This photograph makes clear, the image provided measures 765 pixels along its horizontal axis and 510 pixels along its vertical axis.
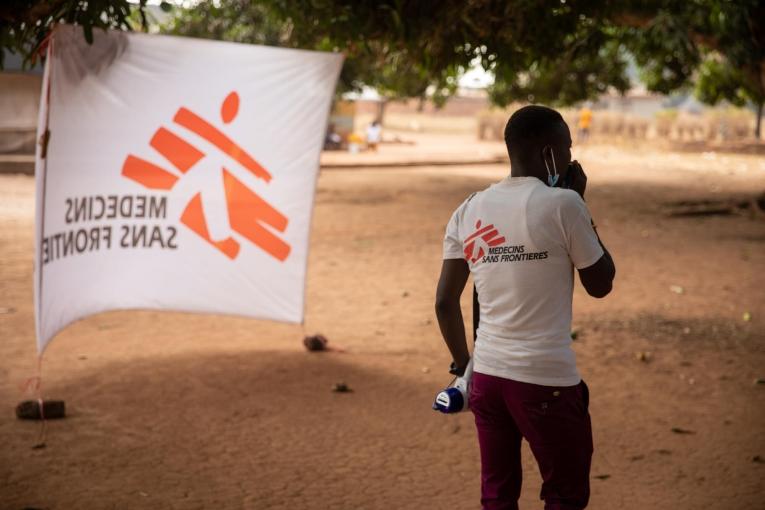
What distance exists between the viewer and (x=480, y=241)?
2.57 m

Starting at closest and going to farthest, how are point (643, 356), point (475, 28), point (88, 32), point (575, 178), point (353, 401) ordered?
1. point (575, 178)
2. point (88, 32)
3. point (353, 401)
4. point (475, 28)
5. point (643, 356)

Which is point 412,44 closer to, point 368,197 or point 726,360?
point 726,360

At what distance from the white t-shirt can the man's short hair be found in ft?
0.37

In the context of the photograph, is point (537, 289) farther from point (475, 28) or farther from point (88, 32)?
point (475, 28)

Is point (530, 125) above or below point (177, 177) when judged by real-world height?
above

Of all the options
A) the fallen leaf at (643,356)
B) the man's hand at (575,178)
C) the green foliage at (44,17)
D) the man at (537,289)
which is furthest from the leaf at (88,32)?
the fallen leaf at (643,356)

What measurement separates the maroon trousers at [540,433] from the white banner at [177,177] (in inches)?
124

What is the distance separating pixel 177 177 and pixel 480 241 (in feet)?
10.7

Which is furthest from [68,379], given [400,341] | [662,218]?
[662,218]

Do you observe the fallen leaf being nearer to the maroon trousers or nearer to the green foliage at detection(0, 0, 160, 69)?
the maroon trousers

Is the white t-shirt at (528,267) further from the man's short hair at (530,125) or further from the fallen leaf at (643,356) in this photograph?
the fallen leaf at (643,356)

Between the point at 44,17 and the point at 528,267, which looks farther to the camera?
the point at 44,17

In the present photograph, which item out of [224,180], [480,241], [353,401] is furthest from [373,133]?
[480,241]

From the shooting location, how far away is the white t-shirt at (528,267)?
246cm
